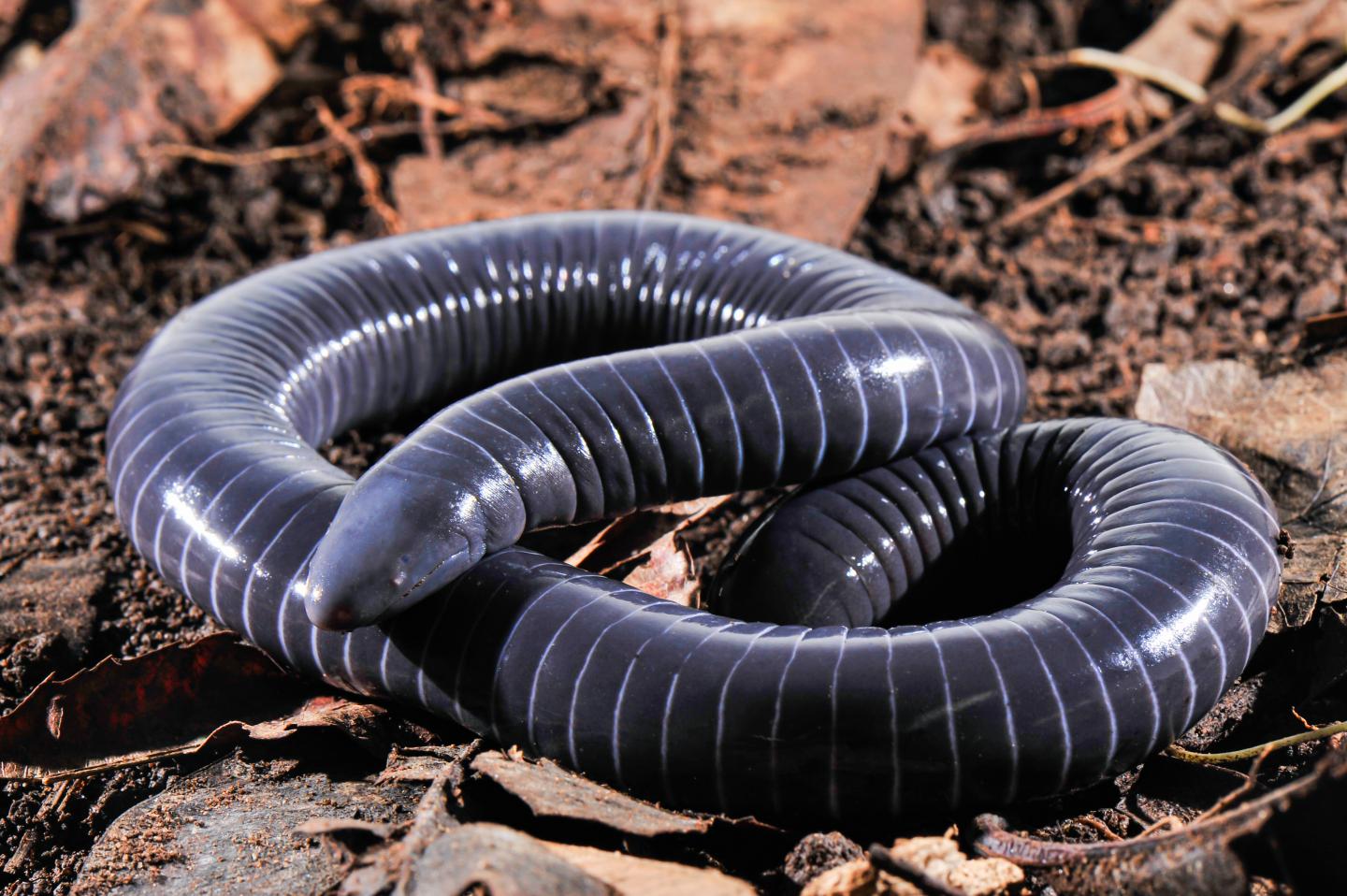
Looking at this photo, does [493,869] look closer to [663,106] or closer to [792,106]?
[663,106]

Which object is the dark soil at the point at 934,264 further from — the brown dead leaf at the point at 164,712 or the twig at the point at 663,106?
the twig at the point at 663,106

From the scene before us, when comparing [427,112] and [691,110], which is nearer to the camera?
[691,110]

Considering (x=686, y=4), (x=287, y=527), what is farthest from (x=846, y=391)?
(x=686, y=4)

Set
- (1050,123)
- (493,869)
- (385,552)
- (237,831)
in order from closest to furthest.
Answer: (493,869), (237,831), (385,552), (1050,123)

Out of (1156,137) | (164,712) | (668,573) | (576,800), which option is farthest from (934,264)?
(164,712)

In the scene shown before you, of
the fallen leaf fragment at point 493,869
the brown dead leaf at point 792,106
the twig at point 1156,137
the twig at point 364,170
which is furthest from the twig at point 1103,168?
the fallen leaf fragment at point 493,869

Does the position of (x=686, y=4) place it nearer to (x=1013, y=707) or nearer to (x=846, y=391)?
(x=846, y=391)
